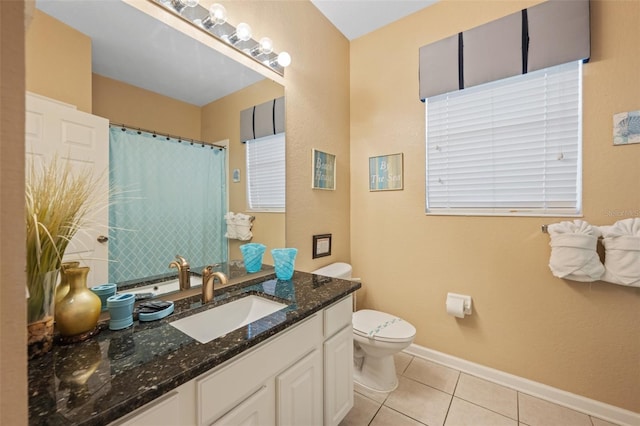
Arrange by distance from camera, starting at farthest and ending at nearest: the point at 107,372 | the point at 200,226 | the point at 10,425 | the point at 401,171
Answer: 1. the point at 401,171
2. the point at 200,226
3. the point at 107,372
4. the point at 10,425

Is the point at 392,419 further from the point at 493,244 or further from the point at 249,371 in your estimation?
the point at 493,244

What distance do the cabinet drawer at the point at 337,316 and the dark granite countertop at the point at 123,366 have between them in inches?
8.7

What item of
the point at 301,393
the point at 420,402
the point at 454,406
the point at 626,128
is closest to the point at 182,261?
the point at 301,393

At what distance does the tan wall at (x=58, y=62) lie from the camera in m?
0.81

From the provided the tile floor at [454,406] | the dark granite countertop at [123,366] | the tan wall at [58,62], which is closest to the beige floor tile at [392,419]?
the tile floor at [454,406]

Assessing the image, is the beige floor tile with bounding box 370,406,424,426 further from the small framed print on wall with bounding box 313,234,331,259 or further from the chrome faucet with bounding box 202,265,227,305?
the chrome faucet with bounding box 202,265,227,305

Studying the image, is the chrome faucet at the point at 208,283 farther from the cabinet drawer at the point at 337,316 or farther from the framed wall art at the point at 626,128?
the framed wall art at the point at 626,128

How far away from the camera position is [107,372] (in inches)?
26.4

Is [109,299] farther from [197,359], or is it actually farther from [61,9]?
[61,9]

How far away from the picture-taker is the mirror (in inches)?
37.9

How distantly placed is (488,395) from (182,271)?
2.06m

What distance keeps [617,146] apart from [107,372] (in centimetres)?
248

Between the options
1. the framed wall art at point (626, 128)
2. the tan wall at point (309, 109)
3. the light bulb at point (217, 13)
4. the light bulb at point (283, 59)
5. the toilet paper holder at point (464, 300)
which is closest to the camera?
the light bulb at point (217, 13)

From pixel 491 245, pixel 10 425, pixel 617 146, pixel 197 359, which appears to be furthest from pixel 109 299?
pixel 617 146
